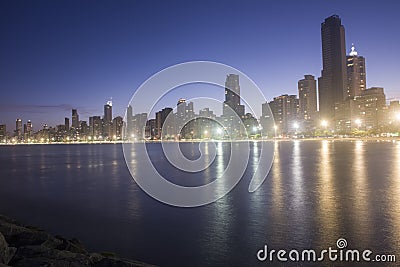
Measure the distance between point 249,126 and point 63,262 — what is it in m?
186

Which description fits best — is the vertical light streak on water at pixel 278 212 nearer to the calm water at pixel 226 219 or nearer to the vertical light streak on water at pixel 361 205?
the calm water at pixel 226 219

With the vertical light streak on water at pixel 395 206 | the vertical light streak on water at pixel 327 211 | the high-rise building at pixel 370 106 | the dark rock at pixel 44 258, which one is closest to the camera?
the dark rock at pixel 44 258

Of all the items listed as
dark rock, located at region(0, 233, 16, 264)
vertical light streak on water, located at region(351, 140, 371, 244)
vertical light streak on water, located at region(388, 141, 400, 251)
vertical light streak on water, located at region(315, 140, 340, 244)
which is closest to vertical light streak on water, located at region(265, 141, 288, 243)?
vertical light streak on water, located at region(315, 140, 340, 244)

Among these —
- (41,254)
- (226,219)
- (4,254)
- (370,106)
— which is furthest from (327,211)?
(370,106)

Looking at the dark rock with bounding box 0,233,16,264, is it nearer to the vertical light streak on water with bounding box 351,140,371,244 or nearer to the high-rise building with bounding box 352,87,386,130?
the vertical light streak on water with bounding box 351,140,371,244

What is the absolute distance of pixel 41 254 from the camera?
21.1 feet

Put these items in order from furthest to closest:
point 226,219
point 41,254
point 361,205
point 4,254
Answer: point 361,205 < point 226,219 < point 41,254 < point 4,254

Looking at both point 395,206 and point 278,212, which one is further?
point 395,206

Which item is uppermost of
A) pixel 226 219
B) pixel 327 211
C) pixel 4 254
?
pixel 4 254

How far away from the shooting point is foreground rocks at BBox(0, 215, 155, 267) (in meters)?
5.92

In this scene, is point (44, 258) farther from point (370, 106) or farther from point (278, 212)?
point (370, 106)

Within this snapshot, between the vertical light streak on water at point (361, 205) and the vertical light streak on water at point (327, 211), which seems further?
the vertical light streak on water at point (361, 205)

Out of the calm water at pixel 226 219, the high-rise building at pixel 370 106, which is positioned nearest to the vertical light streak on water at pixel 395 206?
the calm water at pixel 226 219

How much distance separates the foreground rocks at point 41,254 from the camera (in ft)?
19.4
